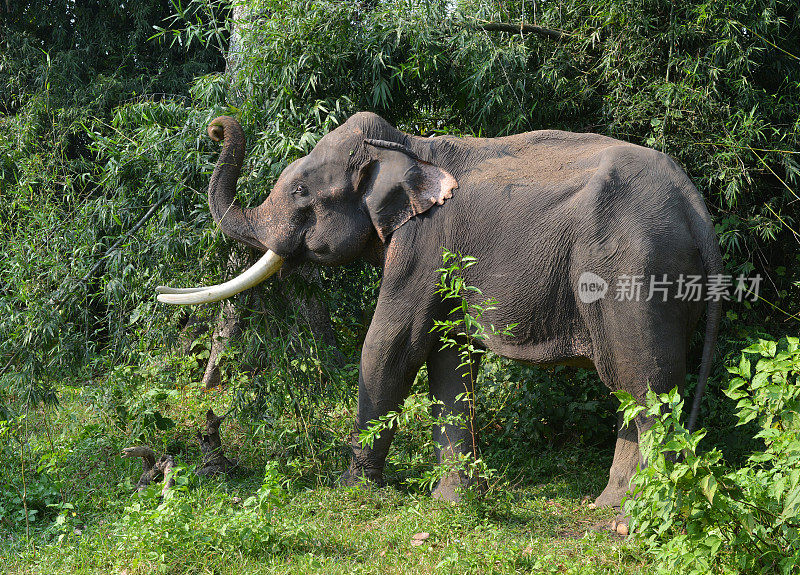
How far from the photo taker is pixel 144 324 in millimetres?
5277

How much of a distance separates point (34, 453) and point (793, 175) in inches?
195

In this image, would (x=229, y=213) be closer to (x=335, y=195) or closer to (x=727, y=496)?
(x=335, y=195)

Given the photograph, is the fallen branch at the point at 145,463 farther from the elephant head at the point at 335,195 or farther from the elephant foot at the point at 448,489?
the elephant foot at the point at 448,489

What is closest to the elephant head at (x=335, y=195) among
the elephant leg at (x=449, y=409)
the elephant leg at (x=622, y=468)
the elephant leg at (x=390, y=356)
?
the elephant leg at (x=390, y=356)

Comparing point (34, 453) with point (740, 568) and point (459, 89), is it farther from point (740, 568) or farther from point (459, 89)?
point (740, 568)

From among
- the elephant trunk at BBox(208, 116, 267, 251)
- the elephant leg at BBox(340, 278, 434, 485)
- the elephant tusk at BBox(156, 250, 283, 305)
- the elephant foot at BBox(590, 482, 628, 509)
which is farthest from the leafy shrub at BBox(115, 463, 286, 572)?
the elephant foot at BBox(590, 482, 628, 509)

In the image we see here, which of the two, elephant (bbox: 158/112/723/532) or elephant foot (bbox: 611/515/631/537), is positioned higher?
elephant (bbox: 158/112/723/532)

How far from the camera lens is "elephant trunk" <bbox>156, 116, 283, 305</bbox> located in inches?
176

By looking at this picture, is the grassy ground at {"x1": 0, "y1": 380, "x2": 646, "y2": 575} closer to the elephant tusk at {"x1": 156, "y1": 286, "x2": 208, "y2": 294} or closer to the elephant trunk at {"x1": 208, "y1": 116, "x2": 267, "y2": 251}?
the elephant tusk at {"x1": 156, "y1": 286, "x2": 208, "y2": 294}

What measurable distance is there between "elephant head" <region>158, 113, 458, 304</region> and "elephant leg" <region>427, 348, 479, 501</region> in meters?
0.71

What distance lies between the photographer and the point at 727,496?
9.52 ft

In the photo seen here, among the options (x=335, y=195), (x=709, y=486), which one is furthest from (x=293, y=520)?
(x=709, y=486)

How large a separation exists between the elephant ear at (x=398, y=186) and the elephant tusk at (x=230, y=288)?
0.62 meters

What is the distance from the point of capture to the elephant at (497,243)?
12.7ft
